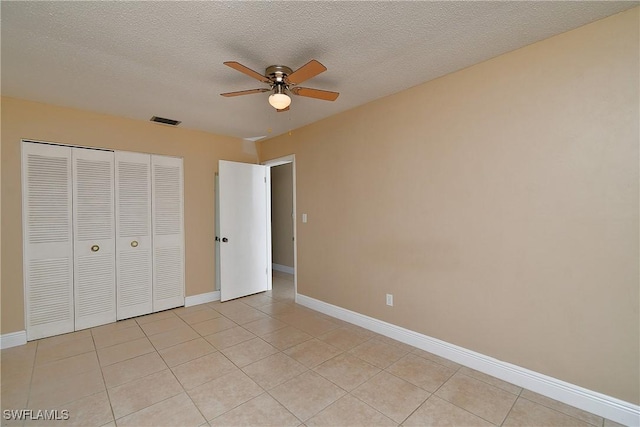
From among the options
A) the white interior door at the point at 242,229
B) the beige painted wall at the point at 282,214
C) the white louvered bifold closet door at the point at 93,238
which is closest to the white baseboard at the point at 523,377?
the white interior door at the point at 242,229

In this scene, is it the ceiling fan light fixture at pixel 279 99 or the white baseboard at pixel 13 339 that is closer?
the ceiling fan light fixture at pixel 279 99

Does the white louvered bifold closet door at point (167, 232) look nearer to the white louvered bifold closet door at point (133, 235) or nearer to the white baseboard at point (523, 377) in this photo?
the white louvered bifold closet door at point (133, 235)

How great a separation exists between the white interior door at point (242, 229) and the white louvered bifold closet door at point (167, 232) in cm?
55

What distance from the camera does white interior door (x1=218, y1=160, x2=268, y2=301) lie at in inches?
163

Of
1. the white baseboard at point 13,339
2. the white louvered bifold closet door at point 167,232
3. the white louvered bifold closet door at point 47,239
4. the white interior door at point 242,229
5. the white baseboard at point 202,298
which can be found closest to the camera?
the white baseboard at point 13,339

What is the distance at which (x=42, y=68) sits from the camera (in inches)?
89.5

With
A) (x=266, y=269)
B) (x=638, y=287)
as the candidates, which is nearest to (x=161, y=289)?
(x=266, y=269)

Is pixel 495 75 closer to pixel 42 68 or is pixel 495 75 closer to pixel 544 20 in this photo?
pixel 544 20

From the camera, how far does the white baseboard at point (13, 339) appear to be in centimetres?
276

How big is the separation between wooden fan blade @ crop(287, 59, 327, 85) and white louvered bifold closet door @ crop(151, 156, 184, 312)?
2528 mm

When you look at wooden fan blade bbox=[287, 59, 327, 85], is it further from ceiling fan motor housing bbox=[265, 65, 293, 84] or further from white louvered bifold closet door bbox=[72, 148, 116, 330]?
white louvered bifold closet door bbox=[72, 148, 116, 330]

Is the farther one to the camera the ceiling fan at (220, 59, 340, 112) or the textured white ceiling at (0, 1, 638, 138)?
the ceiling fan at (220, 59, 340, 112)

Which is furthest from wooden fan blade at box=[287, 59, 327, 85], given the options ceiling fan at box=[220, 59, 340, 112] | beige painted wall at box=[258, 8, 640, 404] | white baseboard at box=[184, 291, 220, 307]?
white baseboard at box=[184, 291, 220, 307]

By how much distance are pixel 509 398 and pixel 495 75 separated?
239cm
